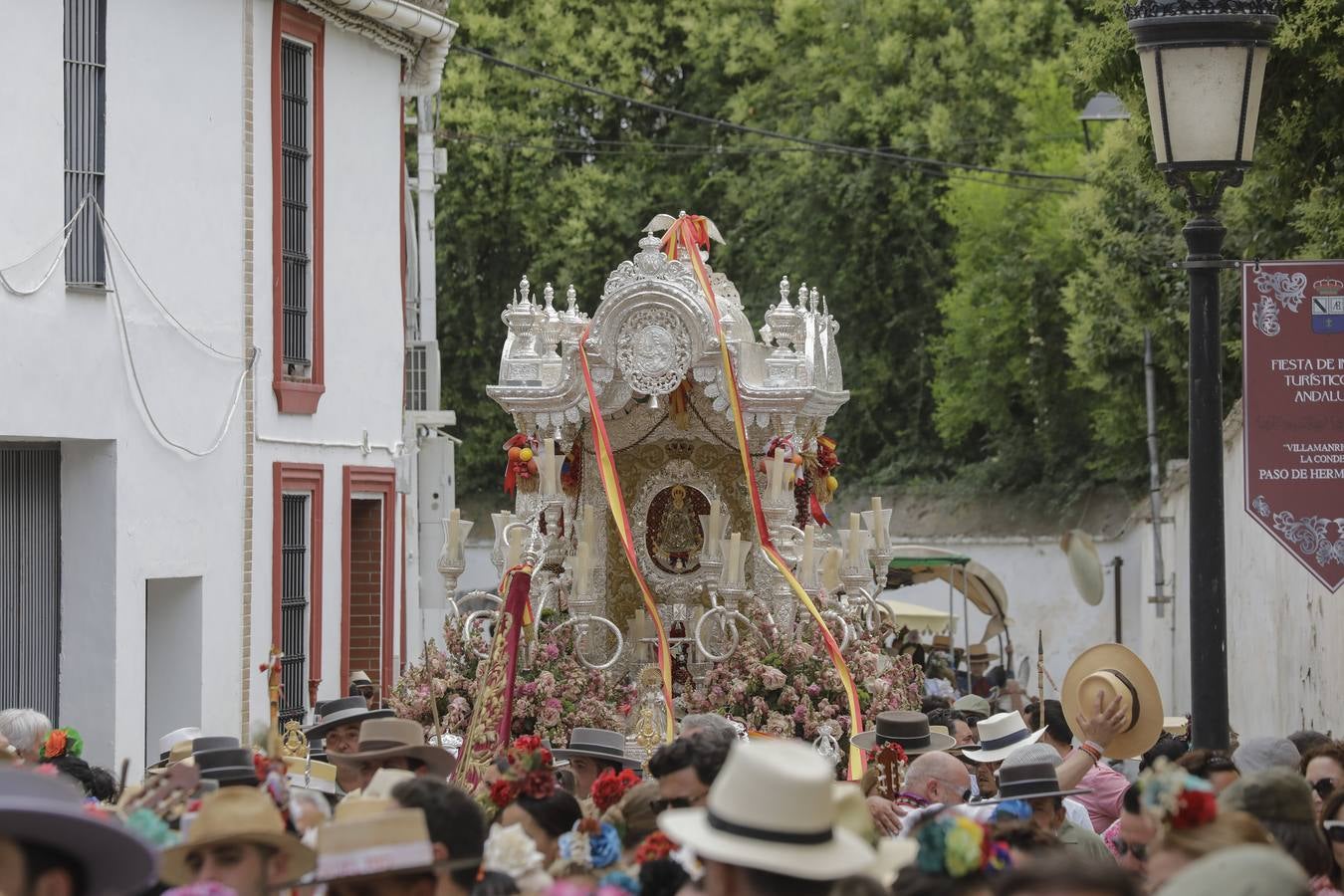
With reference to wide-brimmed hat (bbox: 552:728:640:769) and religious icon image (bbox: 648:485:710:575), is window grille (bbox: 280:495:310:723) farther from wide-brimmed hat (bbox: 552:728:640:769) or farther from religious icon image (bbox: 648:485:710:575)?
wide-brimmed hat (bbox: 552:728:640:769)

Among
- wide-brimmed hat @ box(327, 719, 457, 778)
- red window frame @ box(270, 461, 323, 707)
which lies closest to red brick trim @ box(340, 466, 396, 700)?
red window frame @ box(270, 461, 323, 707)

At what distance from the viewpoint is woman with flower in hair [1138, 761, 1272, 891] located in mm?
5129

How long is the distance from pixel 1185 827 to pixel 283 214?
1459 centimetres

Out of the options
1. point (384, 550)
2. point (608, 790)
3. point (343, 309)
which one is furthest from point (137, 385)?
point (608, 790)

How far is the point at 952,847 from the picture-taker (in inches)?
201

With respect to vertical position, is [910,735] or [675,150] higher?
[675,150]

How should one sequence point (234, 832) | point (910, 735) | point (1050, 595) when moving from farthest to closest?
point (1050, 595)
point (910, 735)
point (234, 832)

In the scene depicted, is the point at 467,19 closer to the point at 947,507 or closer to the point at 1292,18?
the point at 947,507

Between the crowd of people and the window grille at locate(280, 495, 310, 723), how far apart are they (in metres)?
8.58

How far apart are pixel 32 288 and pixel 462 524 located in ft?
11.7

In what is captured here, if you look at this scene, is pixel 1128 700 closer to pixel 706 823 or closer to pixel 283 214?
pixel 706 823

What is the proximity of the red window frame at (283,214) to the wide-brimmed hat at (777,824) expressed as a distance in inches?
553

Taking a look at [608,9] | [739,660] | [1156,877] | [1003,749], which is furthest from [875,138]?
[1156,877]

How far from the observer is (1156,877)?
17.0ft
